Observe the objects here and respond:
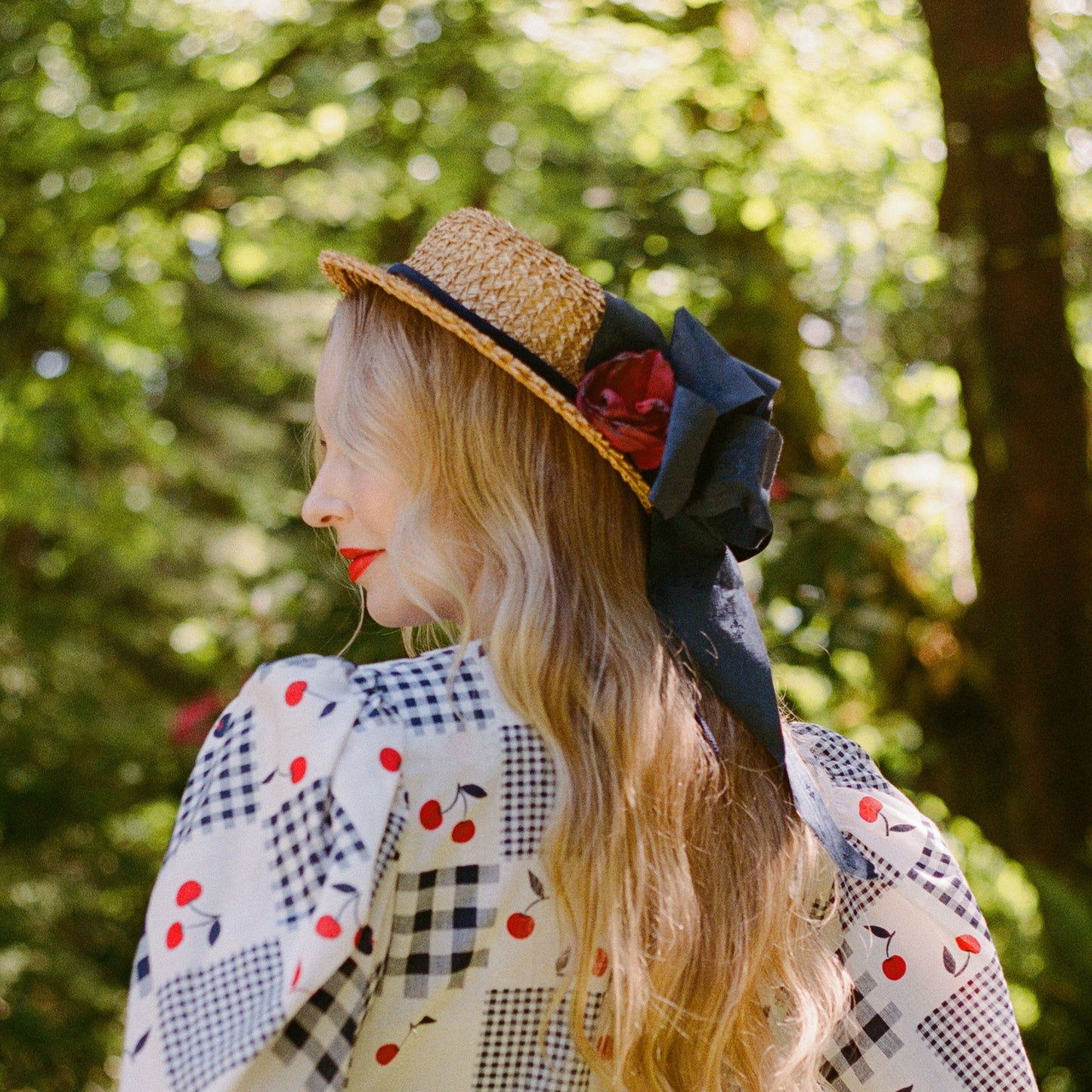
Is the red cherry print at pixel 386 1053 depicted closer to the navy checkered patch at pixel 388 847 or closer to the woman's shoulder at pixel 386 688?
the navy checkered patch at pixel 388 847

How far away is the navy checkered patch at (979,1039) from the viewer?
1.41 metres

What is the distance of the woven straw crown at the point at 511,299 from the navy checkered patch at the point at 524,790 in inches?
13.7

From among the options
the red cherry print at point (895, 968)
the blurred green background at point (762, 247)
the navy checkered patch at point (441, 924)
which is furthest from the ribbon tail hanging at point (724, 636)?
the blurred green background at point (762, 247)

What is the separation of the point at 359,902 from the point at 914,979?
729mm

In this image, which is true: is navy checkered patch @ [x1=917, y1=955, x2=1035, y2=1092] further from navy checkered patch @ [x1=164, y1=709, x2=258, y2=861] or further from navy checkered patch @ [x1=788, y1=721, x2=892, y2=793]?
navy checkered patch @ [x1=164, y1=709, x2=258, y2=861]

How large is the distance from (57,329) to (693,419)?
3834mm

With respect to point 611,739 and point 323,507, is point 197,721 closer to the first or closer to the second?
point 323,507

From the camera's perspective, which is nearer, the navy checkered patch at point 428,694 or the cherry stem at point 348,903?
the cherry stem at point 348,903

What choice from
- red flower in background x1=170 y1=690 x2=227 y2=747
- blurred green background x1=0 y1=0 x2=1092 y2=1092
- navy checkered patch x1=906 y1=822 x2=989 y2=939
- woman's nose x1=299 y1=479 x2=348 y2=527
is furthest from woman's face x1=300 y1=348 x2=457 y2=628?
red flower in background x1=170 y1=690 x2=227 y2=747

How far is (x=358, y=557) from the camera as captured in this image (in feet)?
4.77

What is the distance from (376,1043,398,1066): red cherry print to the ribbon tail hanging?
489 millimetres

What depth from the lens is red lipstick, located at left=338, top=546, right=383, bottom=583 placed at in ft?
4.72

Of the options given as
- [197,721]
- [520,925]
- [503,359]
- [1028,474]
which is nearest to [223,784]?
[520,925]

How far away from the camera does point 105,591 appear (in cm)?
730
